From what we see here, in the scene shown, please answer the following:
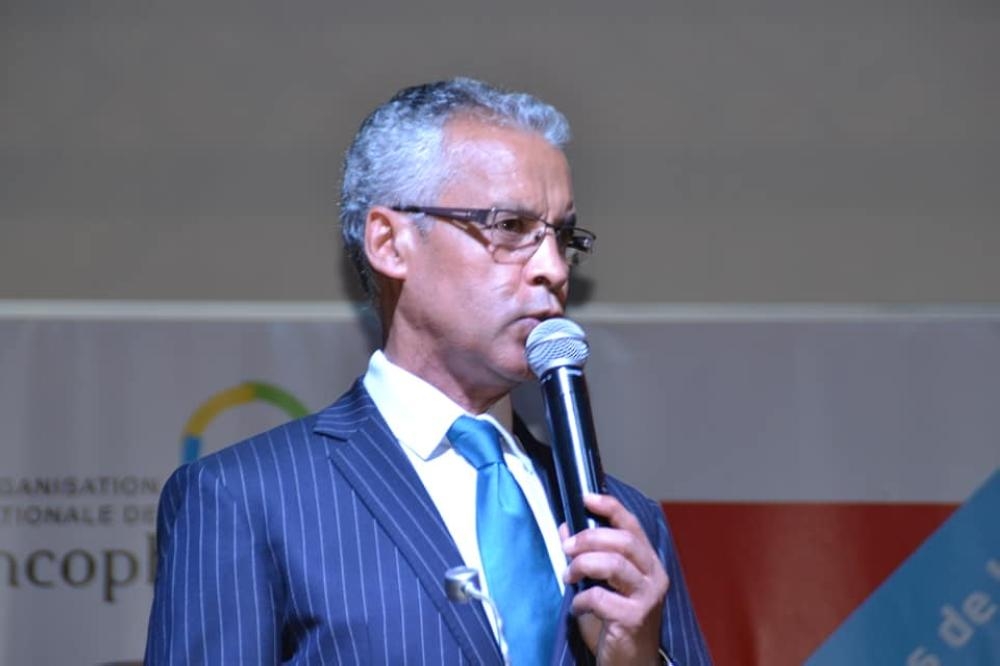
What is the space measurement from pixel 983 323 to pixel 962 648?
70 centimetres

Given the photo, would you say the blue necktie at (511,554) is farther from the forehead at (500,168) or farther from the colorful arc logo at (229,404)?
the colorful arc logo at (229,404)

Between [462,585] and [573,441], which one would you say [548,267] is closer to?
[573,441]

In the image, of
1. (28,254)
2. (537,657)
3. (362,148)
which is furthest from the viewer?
(28,254)

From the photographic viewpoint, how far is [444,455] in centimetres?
201

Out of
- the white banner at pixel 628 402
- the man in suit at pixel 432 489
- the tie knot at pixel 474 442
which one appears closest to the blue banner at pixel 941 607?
the white banner at pixel 628 402

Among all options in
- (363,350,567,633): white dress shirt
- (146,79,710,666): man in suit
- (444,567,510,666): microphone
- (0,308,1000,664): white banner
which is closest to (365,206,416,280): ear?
(146,79,710,666): man in suit

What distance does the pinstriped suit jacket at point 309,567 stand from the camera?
5.83ft

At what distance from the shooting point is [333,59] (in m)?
3.51

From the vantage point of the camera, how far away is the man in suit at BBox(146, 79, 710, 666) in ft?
5.82

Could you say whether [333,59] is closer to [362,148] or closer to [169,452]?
[169,452]

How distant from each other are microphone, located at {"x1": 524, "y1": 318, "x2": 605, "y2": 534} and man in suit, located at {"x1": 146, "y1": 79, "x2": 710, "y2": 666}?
45 millimetres

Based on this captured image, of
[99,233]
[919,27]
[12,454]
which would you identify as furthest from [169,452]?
[919,27]

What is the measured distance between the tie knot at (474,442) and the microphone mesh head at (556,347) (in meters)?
0.16

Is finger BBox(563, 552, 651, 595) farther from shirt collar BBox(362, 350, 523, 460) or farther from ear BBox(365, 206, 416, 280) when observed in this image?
ear BBox(365, 206, 416, 280)
